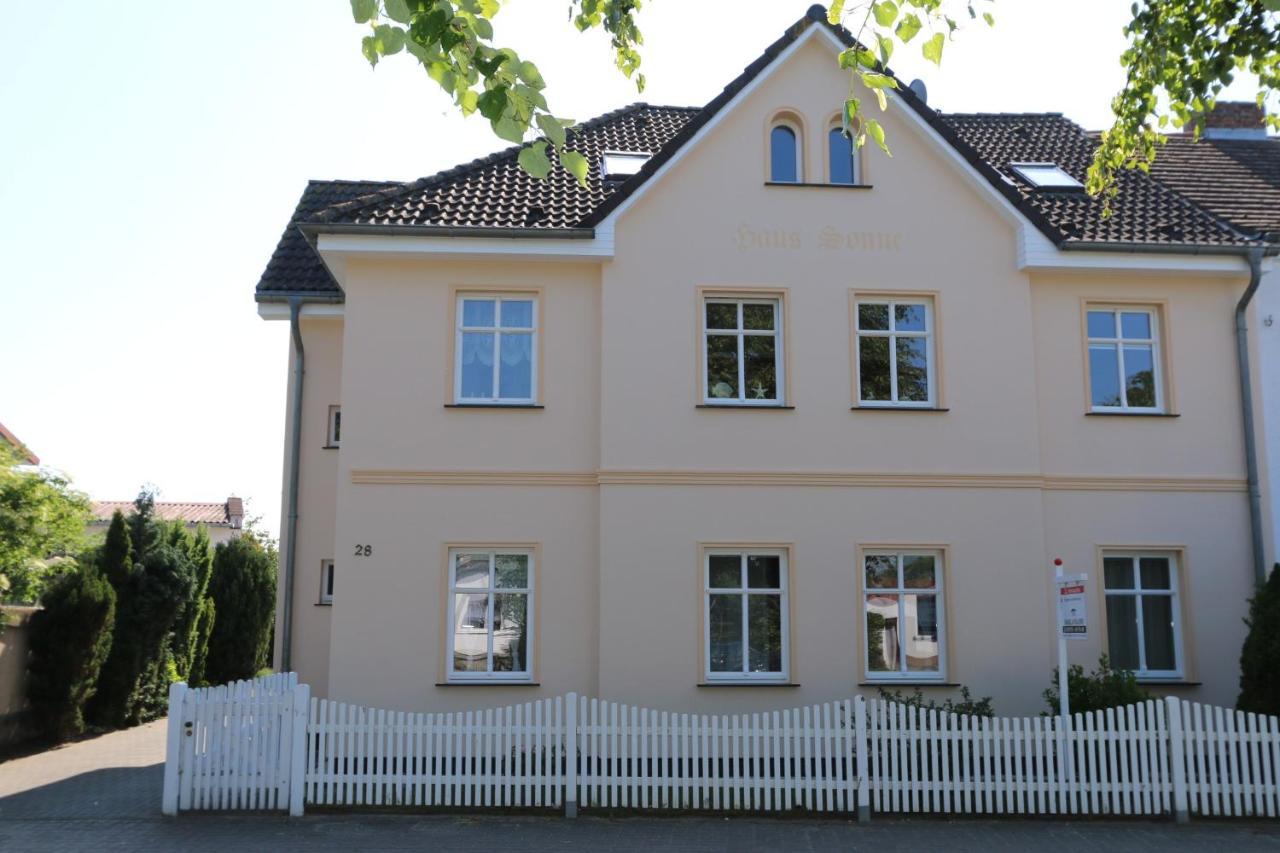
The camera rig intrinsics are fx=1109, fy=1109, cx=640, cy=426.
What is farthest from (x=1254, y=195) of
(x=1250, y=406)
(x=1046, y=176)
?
(x=1250, y=406)

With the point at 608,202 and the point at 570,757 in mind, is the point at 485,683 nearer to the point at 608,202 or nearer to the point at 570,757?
the point at 570,757

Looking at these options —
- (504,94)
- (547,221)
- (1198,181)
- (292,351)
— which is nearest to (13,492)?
(292,351)

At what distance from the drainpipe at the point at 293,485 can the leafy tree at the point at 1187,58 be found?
1150 cm

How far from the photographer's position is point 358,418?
14078mm

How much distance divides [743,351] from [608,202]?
2.60 m

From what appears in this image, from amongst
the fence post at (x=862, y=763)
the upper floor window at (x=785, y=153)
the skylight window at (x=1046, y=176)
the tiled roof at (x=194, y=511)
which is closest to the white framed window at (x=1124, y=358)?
the skylight window at (x=1046, y=176)

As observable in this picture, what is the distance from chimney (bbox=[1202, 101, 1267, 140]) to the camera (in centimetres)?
2152

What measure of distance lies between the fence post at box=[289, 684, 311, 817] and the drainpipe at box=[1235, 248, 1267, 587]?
11.8 m

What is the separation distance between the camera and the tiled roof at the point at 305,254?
1686 centimetres

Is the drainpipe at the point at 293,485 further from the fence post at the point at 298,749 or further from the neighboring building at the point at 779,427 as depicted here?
the fence post at the point at 298,749

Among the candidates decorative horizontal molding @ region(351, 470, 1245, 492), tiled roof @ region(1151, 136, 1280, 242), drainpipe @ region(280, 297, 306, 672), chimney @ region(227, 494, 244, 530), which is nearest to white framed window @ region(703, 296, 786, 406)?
decorative horizontal molding @ region(351, 470, 1245, 492)

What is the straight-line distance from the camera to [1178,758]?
1123 cm

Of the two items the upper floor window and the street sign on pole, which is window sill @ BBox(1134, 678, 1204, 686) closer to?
the street sign on pole

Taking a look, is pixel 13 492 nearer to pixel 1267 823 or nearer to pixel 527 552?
pixel 527 552
